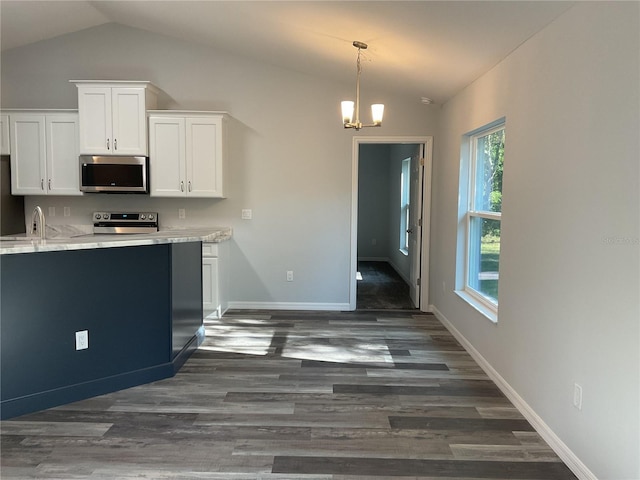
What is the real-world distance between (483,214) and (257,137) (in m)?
2.76

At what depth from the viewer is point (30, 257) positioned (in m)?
2.73

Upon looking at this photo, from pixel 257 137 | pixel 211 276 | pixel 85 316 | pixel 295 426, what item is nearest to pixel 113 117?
pixel 257 137

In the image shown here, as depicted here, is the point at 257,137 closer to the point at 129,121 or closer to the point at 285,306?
the point at 129,121

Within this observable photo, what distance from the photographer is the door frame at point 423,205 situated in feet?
17.3

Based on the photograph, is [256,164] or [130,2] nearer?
[130,2]

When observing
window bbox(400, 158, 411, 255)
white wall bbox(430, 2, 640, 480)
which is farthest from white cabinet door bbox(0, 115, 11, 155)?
window bbox(400, 158, 411, 255)

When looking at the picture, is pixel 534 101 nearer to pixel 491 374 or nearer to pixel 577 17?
pixel 577 17

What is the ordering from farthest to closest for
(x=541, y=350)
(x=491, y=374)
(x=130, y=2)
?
(x=130, y=2), (x=491, y=374), (x=541, y=350)

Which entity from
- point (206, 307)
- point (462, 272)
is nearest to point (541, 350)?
point (462, 272)

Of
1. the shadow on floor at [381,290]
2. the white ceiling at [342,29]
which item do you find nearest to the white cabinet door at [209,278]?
the shadow on floor at [381,290]

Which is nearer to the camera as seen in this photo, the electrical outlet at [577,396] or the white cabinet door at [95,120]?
the electrical outlet at [577,396]

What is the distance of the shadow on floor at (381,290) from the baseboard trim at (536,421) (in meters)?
1.67

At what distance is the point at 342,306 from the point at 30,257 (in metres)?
3.47

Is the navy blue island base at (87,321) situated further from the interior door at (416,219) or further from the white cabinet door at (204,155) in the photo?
the interior door at (416,219)
